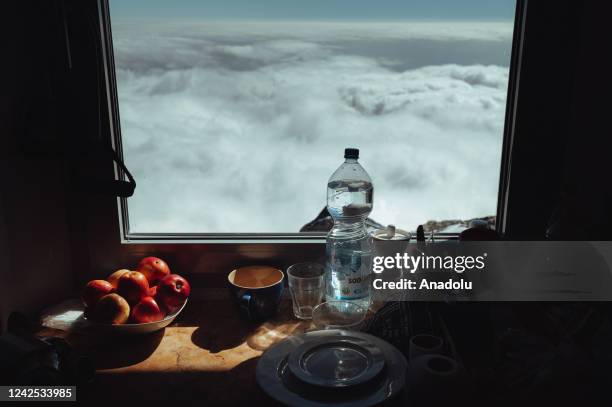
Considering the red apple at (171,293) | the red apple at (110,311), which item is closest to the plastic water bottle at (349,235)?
the red apple at (171,293)

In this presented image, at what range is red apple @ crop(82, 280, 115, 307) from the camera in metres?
0.96

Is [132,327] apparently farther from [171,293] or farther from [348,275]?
[348,275]

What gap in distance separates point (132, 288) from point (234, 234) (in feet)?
0.92

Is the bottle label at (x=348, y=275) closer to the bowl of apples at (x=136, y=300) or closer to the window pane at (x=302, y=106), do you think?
the window pane at (x=302, y=106)

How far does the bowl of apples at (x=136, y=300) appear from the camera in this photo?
3.02ft

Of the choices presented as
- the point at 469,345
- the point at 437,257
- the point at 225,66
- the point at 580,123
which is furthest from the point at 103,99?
the point at 580,123

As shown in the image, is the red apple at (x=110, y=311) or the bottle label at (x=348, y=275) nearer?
the red apple at (x=110, y=311)

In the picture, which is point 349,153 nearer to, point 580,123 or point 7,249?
point 580,123

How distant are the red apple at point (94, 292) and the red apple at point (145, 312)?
0.08 metres

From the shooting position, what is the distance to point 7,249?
0.91m

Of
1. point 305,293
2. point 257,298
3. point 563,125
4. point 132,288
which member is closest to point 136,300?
point 132,288

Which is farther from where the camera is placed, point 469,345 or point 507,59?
point 507,59

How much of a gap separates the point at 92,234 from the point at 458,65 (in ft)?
3.12

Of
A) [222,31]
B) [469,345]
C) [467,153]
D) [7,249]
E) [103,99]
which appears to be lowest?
[469,345]
